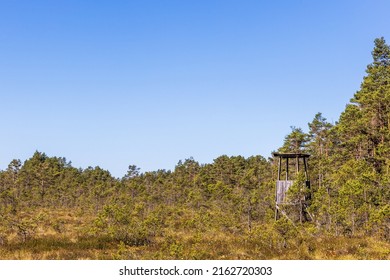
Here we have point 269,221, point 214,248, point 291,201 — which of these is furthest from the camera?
point 291,201

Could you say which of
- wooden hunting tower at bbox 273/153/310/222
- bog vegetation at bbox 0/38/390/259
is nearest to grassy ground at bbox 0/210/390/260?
bog vegetation at bbox 0/38/390/259

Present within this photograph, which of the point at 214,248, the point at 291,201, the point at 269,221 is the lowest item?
the point at 214,248

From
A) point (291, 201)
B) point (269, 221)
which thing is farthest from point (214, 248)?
point (291, 201)

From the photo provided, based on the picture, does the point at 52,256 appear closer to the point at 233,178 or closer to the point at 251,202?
the point at 251,202

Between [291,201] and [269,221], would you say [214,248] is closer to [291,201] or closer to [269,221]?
[269,221]

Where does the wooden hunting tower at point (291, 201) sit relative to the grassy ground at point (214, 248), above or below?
above

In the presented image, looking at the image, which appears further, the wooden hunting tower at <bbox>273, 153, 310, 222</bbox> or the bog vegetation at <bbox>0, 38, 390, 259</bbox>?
the wooden hunting tower at <bbox>273, 153, 310, 222</bbox>

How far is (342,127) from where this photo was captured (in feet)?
86.3

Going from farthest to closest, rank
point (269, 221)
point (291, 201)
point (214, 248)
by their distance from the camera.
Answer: point (291, 201)
point (269, 221)
point (214, 248)

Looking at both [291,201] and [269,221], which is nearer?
[269,221]

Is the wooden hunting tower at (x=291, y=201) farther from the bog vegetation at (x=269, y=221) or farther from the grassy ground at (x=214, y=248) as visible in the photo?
the grassy ground at (x=214, y=248)

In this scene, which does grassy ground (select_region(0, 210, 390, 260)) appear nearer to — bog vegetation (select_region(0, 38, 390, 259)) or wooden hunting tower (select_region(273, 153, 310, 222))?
bog vegetation (select_region(0, 38, 390, 259))

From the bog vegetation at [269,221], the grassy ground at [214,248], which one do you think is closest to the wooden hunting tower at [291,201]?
the bog vegetation at [269,221]

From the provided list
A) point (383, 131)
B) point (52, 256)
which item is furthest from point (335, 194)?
point (52, 256)
